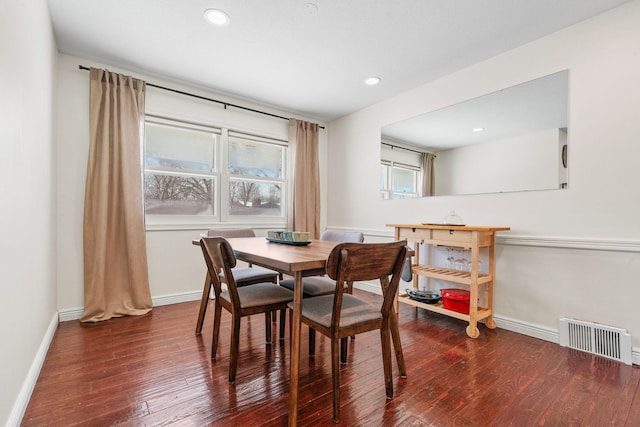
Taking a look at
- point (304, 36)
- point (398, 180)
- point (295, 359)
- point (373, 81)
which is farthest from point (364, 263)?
point (373, 81)

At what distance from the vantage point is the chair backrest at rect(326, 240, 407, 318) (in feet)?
4.17

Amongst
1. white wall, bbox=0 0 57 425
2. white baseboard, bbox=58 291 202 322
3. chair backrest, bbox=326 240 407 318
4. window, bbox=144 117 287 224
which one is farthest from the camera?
window, bbox=144 117 287 224

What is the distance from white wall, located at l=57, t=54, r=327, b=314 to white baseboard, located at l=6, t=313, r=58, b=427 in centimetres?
64

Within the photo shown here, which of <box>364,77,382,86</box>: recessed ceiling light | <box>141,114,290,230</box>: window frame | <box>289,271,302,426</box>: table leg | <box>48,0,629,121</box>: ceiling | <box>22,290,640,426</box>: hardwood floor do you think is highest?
<box>48,0,629,121</box>: ceiling

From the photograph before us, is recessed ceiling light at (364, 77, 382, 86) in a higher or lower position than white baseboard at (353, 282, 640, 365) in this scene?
higher

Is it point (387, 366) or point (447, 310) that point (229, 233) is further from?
point (447, 310)

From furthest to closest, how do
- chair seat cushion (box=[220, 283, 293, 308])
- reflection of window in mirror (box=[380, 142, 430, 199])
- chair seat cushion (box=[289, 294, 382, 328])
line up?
1. reflection of window in mirror (box=[380, 142, 430, 199])
2. chair seat cushion (box=[220, 283, 293, 308])
3. chair seat cushion (box=[289, 294, 382, 328])

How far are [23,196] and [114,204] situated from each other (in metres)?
1.35

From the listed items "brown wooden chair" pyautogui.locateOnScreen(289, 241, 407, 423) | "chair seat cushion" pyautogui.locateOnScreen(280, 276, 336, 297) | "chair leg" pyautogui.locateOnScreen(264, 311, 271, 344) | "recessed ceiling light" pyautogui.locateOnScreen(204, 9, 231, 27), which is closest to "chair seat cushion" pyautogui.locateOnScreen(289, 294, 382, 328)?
"brown wooden chair" pyautogui.locateOnScreen(289, 241, 407, 423)

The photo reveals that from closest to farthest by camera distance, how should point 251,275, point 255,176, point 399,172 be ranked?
1. point 251,275
2. point 399,172
3. point 255,176

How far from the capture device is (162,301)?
3.06 m

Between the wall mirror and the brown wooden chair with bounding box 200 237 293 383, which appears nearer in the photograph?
the brown wooden chair with bounding box 200 237 293 383

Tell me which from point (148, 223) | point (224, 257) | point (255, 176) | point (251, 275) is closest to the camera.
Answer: point (224, 257)

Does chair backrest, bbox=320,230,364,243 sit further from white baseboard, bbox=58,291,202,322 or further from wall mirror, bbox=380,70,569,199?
white baseboard, bbox=58,291,202,322
